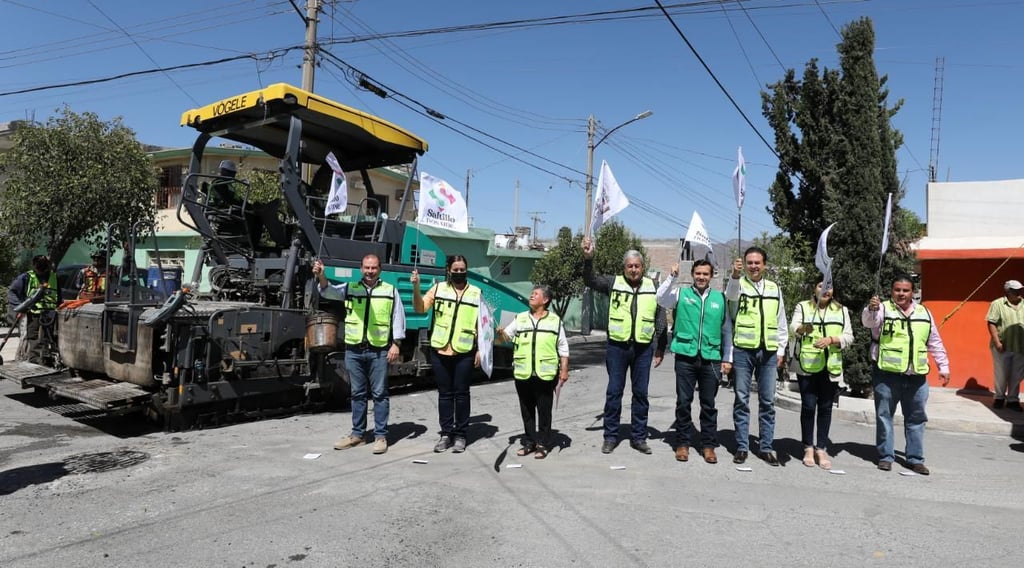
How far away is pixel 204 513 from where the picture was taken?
166 inches

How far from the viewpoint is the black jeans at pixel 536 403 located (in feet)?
19.2

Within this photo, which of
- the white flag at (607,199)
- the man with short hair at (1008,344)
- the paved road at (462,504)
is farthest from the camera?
the man with short hair at (1008,344)

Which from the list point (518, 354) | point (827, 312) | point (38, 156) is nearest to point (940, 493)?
point (827, 312)

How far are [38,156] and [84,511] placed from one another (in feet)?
36.7

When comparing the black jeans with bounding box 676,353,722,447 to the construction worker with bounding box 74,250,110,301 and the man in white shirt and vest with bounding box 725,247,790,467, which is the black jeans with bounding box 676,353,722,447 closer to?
the man in white shirt and vest with bounding box 725,247,790,467

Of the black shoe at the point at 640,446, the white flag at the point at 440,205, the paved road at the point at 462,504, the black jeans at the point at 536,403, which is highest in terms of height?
the white flag at the point at 440,205

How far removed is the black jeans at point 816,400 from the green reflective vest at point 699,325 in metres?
0.83

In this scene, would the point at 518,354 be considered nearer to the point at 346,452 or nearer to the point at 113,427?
the point at 346,452

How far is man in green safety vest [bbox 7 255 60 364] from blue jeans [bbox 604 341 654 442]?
21.0 ft

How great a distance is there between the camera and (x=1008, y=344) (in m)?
8.58

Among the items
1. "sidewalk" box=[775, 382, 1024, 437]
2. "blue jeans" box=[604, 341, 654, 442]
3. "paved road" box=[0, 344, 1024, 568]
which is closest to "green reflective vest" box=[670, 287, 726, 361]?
"blue jeans" box=[604, 341, 654, 442]

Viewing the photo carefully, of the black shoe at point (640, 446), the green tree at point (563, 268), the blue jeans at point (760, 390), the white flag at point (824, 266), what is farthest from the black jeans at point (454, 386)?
the green tree at point (563, 268)

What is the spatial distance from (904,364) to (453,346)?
382 centimetres

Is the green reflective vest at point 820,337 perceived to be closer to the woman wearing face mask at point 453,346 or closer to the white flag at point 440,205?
the woman wearing face mask at point 453,346
